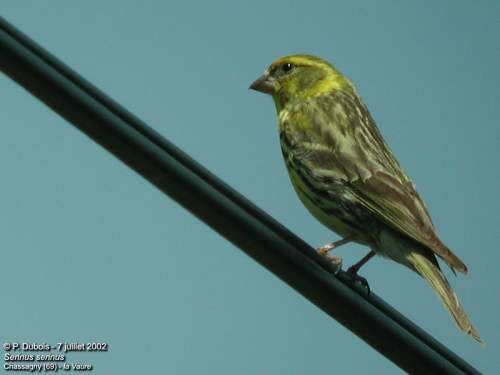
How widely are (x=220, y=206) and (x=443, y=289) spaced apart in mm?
2532

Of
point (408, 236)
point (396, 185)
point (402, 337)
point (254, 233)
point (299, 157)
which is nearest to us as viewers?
point (254, 233)

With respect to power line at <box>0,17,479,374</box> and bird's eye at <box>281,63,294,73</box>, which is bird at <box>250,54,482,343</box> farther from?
power line at <box>0,17,479,374</box>

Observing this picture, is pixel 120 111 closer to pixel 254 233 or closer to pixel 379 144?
pixel 254 233

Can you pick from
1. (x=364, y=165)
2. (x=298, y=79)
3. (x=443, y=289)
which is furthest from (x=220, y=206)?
(x=298, y=79)

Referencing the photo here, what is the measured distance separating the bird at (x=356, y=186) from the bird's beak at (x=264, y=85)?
0.86 ft

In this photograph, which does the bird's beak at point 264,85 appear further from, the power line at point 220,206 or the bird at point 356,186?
the power line at point 220,206

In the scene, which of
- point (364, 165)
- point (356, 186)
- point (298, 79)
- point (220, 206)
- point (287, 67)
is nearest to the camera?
point (220, 206)

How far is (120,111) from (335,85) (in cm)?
528

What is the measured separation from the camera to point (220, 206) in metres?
3.34

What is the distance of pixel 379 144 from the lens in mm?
7152

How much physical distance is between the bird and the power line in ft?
4.21

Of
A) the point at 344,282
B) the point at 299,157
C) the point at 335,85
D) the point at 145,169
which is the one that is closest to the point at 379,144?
the point at 299,157

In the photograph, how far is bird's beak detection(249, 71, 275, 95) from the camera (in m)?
8.34

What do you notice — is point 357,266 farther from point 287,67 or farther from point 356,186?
point 287,67
